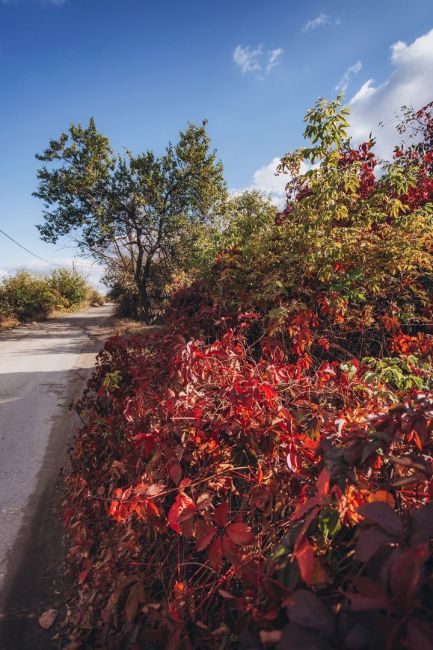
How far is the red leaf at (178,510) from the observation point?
135 cm

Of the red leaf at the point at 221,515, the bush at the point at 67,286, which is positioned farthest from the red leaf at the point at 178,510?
the bush at the point at 67,286

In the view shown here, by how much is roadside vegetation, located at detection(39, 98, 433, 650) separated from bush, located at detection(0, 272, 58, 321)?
1779 cm

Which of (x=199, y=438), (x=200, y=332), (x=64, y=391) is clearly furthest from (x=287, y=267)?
(x=64, y=391)

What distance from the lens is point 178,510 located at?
4.63ft

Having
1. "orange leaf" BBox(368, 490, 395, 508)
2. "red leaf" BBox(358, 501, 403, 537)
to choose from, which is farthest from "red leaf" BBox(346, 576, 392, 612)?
"orange leaf" BBox(368, 490, 395, 508)

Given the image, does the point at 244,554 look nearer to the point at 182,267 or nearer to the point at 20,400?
the point at 20,400

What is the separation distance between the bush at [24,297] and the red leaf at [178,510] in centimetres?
2002

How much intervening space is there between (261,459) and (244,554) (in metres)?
0.50

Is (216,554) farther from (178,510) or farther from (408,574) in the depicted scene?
(408,574)

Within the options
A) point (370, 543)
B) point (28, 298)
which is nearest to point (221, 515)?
point (370, 543)

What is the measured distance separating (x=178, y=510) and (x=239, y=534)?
28 cm

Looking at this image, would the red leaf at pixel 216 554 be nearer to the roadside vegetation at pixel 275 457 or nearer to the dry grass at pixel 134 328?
the roadside vegetation at pixel 275 457

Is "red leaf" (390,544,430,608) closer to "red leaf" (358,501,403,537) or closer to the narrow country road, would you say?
"red leaf" (358,501,403,537)

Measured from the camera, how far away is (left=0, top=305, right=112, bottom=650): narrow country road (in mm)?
2457
